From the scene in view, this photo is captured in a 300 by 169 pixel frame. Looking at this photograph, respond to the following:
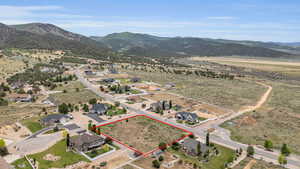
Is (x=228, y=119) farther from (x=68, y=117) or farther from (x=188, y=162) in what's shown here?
(x=68, y=117)

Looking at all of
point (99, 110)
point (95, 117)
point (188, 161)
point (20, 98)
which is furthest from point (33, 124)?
point (188, 161)

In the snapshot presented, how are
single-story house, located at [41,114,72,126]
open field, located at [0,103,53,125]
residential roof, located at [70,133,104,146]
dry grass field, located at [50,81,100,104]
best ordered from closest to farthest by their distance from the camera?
residential roof, located at [70,133,104,146], single-story house, located at [41,114,72,126], open field, located at [0,103,53,125], dry grass field, located at [50,81,100,104]

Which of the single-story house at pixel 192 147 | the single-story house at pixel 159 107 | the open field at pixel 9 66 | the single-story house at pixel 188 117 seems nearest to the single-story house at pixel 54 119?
the single-story house at pixel 159 107

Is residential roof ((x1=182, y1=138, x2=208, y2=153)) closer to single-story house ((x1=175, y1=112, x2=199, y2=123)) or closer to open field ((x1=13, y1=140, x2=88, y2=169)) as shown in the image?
single-story house ((x1=175, y1=112, x2=199, y2=123))

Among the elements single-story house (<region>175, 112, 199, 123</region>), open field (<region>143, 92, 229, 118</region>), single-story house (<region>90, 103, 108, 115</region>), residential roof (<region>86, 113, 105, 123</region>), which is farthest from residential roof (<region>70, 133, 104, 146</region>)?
open field (<region>143, 92, 229, 118</region>)

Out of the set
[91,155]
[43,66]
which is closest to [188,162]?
[91,155]

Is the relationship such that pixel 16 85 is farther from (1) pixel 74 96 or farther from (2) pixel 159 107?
(2) pixel 159 107

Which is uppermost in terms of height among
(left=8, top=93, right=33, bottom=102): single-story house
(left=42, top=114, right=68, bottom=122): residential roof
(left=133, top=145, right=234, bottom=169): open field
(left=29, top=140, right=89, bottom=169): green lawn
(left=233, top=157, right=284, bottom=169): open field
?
(left=8, top=93, right=33, bottom=102): single-story house

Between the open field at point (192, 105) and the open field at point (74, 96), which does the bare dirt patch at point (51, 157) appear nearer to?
the open field at point (74, 96)
